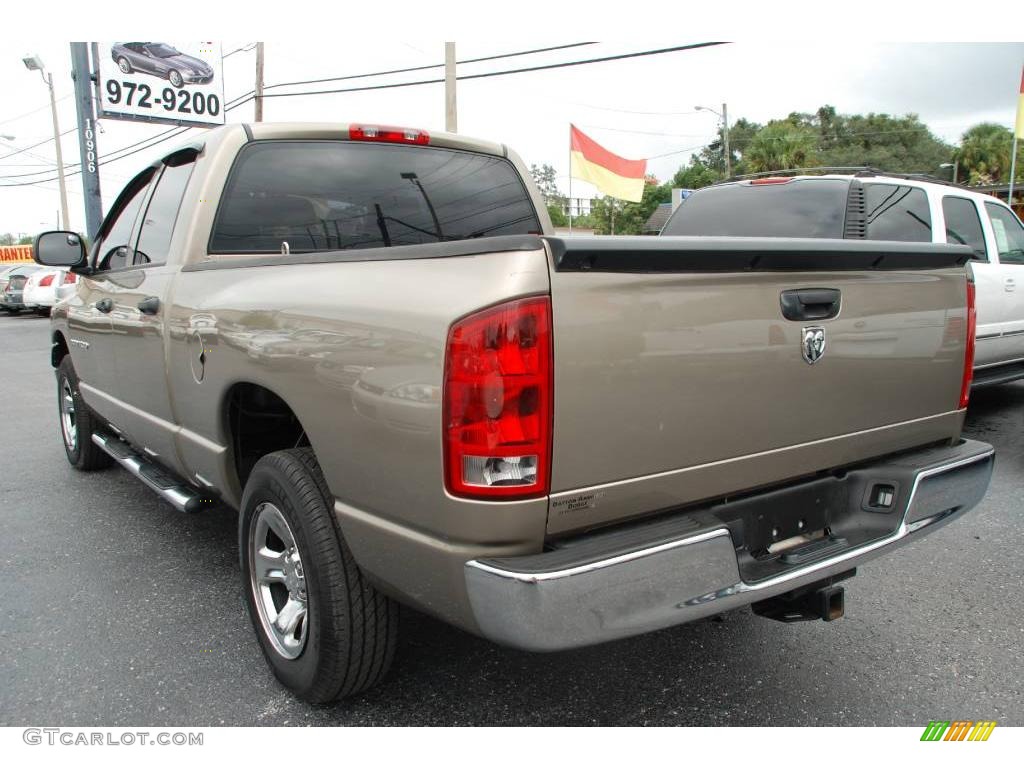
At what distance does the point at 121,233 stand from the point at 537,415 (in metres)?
3.38

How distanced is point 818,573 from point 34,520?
4.16 m

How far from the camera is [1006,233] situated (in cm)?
708

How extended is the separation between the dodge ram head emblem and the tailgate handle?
1.5 inches

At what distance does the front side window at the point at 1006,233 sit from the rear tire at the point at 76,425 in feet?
23.9

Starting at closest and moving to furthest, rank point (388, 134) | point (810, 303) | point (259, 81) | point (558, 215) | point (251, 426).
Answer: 1. point (810, 303)
2. point (251, 426)
3. point (388, 134)
4. point (259, 81)
5. point (558, 215)

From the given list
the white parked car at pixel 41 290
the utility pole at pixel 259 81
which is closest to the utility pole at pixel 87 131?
the white parked car at pixel 41 290

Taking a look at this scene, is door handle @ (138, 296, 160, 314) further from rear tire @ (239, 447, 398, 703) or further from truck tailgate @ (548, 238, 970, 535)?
truck tailgate @ (548, 238, 970, 535)

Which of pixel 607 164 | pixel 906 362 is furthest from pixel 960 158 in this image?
pixel 906 362

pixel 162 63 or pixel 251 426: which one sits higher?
pixel 162 63

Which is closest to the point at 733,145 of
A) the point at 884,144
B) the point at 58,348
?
the point at 884,144

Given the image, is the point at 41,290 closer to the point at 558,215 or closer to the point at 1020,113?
the point at 1020,113

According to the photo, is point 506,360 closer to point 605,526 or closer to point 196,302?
point 605,526

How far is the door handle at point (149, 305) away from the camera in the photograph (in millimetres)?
3189

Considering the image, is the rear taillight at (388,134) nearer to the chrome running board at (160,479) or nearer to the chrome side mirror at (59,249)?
the chrome running board at (160,479)
